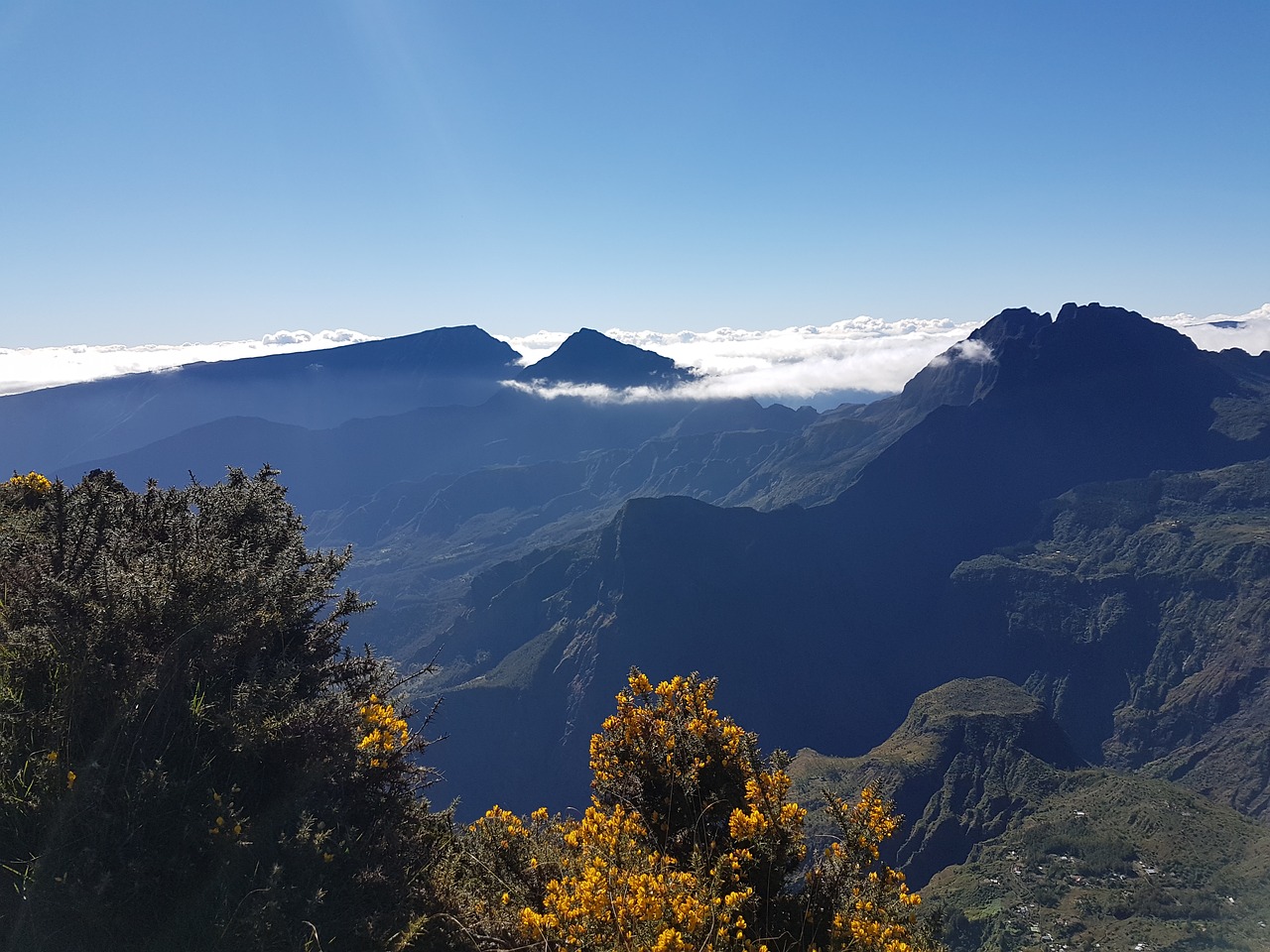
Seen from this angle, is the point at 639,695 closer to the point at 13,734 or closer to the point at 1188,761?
the point at 13,734

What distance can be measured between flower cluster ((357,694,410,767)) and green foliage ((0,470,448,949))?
26 mm

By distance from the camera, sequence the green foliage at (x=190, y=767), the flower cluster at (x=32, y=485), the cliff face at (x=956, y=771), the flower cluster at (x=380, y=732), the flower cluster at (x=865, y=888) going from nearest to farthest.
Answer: the green foliage at (x=190, y=767), the flower cluster at (x=865, y=888), the flower cluster at (x=380, y=732), the flower cluster at (x=32, y=485), the cliff face at (x=956, y=771)

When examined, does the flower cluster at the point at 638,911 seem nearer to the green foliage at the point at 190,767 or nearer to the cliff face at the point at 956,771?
the green foliage at the point at 190,767

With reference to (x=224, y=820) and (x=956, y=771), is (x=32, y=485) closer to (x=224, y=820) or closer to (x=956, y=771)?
(x=224, y=820)

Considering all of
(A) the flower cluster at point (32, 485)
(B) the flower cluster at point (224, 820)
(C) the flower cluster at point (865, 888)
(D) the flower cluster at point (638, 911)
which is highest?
(A) the flower cluster at point (32, 485)

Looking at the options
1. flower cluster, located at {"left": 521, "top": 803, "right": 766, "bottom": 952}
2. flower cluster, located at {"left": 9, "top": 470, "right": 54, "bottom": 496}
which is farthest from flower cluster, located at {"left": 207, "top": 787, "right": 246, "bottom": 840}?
flower cluster, located at {"left": 9, "top": 470, "right": 54, "bottom": 496}

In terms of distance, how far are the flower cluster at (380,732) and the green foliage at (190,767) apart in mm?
26

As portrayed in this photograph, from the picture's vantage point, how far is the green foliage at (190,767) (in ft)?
20.6

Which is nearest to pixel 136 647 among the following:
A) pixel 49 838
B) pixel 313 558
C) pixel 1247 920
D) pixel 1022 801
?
pixel 49 838

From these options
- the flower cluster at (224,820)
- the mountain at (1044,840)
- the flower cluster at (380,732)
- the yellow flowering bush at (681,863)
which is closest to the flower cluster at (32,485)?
the flower cluster at (380,732)

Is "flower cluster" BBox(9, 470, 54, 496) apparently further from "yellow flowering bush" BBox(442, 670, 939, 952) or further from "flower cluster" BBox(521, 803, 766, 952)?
"flower cluster" BBox(521, 803, 766, 952)

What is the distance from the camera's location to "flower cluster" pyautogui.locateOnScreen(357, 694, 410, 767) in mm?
8312

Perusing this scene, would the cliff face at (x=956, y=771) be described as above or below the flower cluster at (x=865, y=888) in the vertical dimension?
below

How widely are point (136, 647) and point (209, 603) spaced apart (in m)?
0.91
